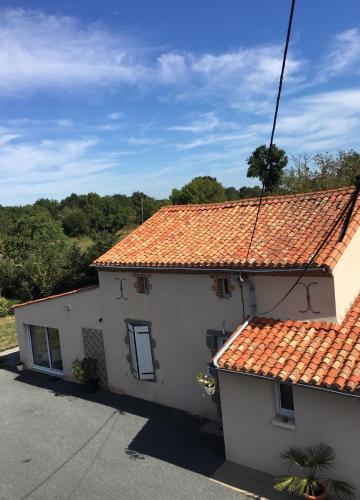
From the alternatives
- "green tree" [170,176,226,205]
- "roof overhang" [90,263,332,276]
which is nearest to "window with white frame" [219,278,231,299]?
"roof overhang" [90,263,332,276]

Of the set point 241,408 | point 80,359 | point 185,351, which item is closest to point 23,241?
point 80,359

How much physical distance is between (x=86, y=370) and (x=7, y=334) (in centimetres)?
1293

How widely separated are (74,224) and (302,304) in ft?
236

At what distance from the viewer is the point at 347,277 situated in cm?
959

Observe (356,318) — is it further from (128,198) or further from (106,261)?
(128,198)

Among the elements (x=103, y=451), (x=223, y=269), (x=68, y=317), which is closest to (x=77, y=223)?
(x=68, y=317)

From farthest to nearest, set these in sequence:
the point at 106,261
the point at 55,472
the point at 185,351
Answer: the point at 106,261 < the point at 185,351 < the point at 55,472

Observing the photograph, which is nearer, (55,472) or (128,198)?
(55,472)

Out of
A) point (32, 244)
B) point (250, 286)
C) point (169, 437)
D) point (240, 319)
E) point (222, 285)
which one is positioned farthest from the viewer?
point (32, 244)

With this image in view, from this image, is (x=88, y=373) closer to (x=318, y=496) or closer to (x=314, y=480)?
(x=314, y=480)

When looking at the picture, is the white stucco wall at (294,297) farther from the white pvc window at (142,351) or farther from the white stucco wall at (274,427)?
the white pvc window at (142,351)

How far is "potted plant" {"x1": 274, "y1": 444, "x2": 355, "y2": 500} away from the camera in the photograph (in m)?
7.85

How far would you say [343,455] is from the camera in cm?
791

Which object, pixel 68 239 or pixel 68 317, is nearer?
pixel 68 317
